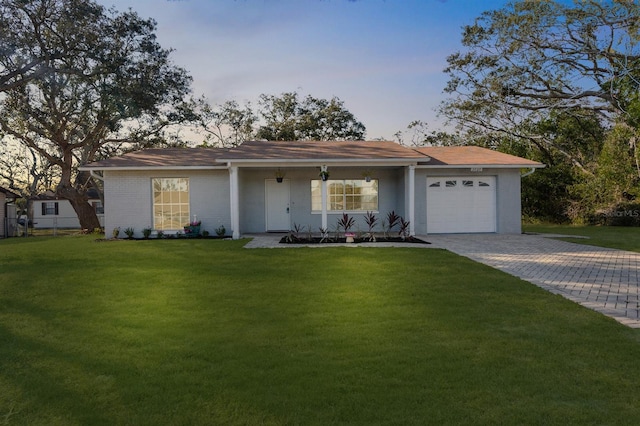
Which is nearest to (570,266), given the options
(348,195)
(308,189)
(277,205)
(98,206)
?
(348,195)

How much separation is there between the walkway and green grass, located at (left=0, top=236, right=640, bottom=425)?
1.90ft

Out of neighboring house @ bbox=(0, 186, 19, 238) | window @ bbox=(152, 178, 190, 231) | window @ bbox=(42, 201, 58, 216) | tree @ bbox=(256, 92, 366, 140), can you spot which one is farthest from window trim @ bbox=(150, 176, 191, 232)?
window @ bbox=(42, 201, 58, 216)

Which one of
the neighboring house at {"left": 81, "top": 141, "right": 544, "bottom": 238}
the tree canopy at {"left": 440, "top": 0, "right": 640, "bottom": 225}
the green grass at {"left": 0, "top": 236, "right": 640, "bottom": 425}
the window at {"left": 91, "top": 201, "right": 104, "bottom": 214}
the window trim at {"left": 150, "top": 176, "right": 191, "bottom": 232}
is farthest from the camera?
the window at {"left": 91, "top": 201, "right": 104, "bottom": 214}

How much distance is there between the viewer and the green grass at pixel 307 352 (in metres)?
3.35

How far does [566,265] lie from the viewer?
9.94 meters

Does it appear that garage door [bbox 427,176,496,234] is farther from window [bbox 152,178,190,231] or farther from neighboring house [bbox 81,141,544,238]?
window [bbox 152,178,190,231]

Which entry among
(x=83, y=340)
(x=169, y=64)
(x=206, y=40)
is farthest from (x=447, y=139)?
(x=83, y=340)

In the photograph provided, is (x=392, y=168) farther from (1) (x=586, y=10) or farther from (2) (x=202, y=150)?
(1) (x=586, y=10)

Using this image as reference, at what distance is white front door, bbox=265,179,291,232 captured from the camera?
17766 millimetres

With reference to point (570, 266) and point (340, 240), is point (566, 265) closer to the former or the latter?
point (570, 266)

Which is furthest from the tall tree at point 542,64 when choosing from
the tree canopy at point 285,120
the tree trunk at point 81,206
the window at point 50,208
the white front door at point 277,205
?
the window at point 50,208

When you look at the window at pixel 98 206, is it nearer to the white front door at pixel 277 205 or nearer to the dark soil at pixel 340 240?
the white front door at pixel 277 205

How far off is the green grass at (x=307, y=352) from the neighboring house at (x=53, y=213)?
30022 millimetres

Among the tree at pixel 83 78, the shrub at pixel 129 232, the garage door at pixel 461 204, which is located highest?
the tree at pixel 83 78
